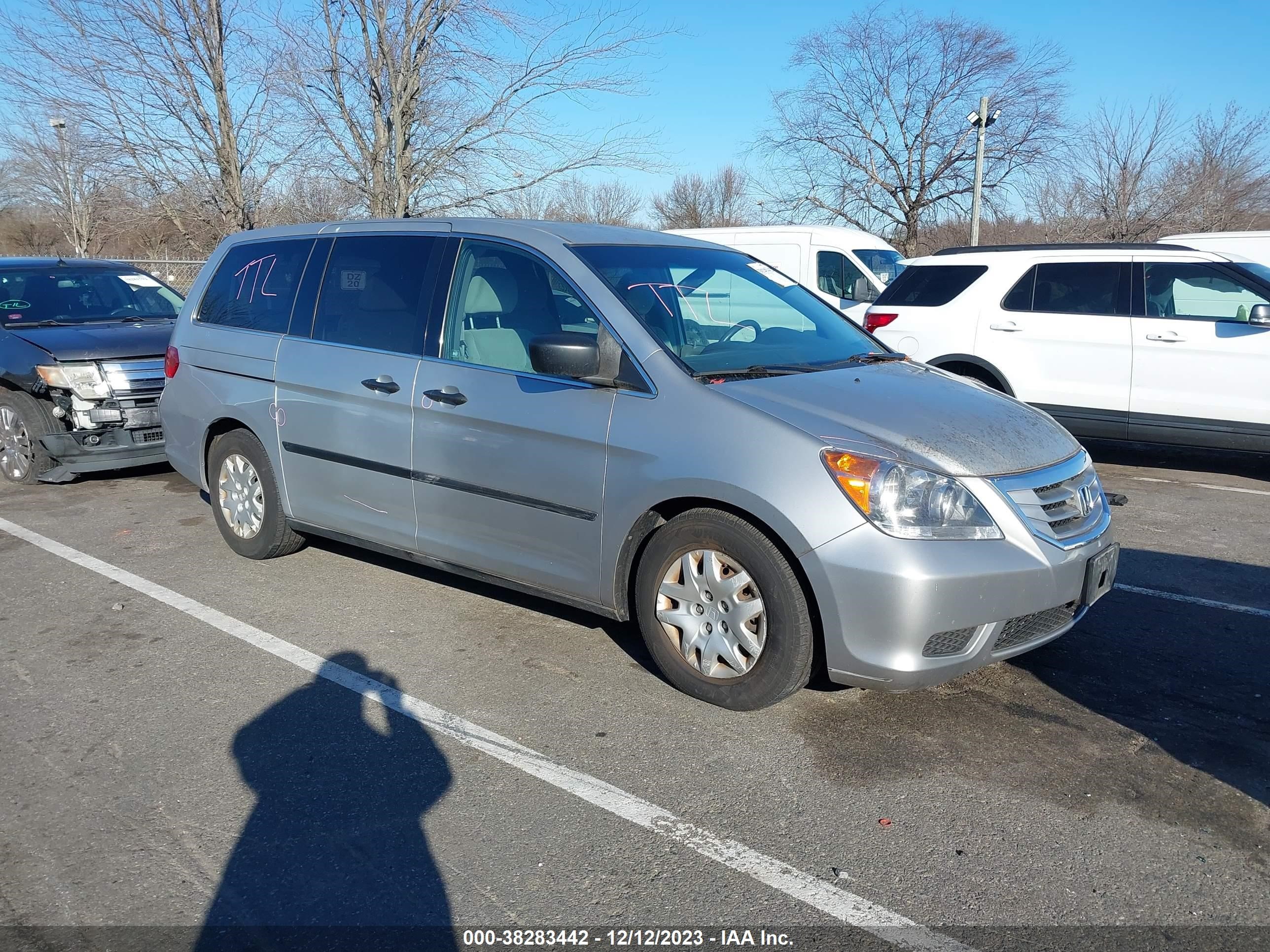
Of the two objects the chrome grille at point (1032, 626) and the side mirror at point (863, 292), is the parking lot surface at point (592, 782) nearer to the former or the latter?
the chrome grille at point (1032, 626)

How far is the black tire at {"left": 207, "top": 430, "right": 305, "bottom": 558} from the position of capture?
18.7 feet

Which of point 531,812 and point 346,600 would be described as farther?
point 346,600

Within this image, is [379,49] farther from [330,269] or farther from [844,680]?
[844,680]

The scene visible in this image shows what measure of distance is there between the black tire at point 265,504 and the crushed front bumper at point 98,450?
6.71ft

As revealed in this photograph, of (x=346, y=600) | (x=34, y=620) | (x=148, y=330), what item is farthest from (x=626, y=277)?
(x=148, y=330)

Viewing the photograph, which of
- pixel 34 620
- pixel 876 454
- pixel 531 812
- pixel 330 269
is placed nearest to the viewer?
pixel 531 812

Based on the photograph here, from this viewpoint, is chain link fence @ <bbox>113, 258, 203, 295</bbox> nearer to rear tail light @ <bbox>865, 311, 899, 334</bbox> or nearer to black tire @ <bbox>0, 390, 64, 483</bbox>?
black tire @ <bbox>0, 390, 64, 483</bbox>

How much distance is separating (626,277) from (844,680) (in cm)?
199

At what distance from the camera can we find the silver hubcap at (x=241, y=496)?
5852 mm

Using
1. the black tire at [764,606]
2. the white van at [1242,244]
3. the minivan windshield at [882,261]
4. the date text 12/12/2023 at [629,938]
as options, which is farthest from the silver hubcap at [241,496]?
A: the minivan windshield at [882,261]

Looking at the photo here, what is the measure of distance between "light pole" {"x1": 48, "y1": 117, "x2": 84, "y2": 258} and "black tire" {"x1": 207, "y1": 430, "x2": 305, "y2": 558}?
26.4 ft

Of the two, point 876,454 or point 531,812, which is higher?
A: point 876,454

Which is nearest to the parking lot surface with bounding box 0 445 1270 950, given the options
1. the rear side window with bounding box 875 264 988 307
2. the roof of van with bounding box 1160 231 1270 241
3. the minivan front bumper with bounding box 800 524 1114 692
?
the minivan front bumper with bounding box 800 524 1114 692

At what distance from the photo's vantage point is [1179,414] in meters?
8.23
